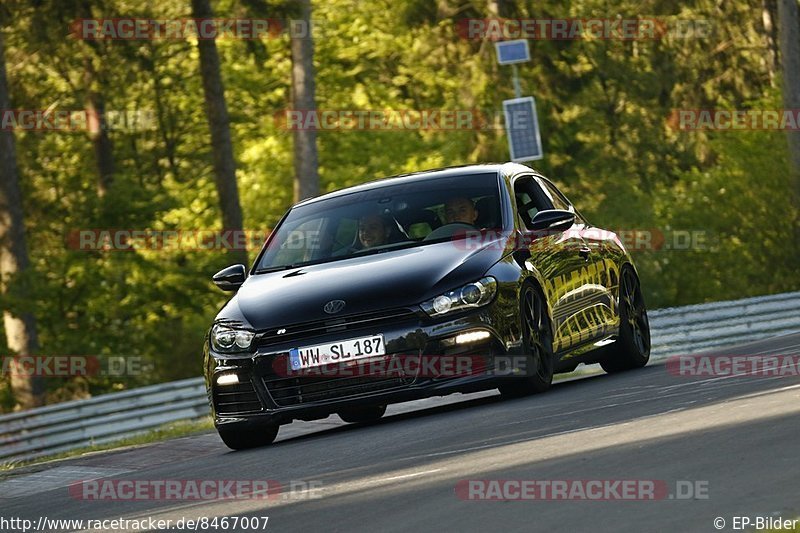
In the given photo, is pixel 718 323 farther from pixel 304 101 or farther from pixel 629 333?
pixel 304 101

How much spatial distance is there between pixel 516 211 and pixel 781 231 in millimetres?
27446

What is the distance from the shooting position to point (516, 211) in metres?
13.0

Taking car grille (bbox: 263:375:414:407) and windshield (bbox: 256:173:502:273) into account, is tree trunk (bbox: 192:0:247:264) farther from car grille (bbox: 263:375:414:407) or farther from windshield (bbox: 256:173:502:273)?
car grille (bbox: 263:375:414:407)

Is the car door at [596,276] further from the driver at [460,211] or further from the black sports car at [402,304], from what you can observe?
the driver at [460,211]

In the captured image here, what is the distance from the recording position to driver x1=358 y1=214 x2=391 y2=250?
1280 centimetres

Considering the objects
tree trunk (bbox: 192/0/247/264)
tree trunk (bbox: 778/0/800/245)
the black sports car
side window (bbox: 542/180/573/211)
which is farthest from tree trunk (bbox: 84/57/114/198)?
the black sports car

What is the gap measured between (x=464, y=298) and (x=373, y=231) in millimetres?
1518

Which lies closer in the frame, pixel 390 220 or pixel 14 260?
pixel 390 220

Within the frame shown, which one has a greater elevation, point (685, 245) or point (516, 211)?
point (516, 211)

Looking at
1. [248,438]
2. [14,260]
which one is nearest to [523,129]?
[14,260]

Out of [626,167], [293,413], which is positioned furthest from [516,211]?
[626,167]

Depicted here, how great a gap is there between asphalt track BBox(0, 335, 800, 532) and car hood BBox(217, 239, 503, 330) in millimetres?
871

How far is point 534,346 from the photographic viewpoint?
1216cm

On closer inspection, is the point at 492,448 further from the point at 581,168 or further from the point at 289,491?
the point at 581,168
